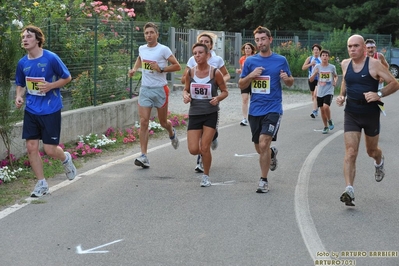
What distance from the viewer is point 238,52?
29.3 m

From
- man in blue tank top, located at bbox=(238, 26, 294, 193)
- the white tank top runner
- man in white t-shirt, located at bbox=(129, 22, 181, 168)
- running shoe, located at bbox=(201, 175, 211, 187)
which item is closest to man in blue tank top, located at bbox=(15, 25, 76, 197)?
the white tank top runner

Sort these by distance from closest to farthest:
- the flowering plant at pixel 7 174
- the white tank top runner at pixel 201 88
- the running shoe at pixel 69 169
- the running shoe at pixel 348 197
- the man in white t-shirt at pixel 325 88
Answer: the running shoe at pixel 348 197, the running shoe at pixel 69 169, the white tank top runner at pixel 201 88, the flowering plant at pixel 7 174, the man in white t-shirt at pixel 325 88

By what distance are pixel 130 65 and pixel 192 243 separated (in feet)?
29.8

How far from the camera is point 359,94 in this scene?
814 cm

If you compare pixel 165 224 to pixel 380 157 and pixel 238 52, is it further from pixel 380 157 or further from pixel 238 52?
pixel 238 52

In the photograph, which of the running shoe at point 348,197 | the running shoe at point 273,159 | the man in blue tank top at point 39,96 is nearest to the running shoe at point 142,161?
the running shoe at point 273,159

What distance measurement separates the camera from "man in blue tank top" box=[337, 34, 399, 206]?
8047 mm

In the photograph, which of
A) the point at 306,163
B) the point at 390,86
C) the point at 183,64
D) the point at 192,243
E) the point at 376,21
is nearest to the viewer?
the point at 192,243

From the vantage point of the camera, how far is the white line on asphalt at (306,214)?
20.8 feet

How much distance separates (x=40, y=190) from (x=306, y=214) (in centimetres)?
304

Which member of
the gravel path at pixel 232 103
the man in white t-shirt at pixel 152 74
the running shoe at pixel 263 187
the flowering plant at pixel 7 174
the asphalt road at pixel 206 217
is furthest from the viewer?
the gravel path at pixel 232 103

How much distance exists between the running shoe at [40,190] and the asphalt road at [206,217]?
3.6 inches

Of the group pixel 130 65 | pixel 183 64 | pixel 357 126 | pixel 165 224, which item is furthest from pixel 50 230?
pixel 183 64

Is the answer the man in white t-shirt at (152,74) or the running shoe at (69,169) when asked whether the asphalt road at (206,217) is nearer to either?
the running shoe at (69,169)
